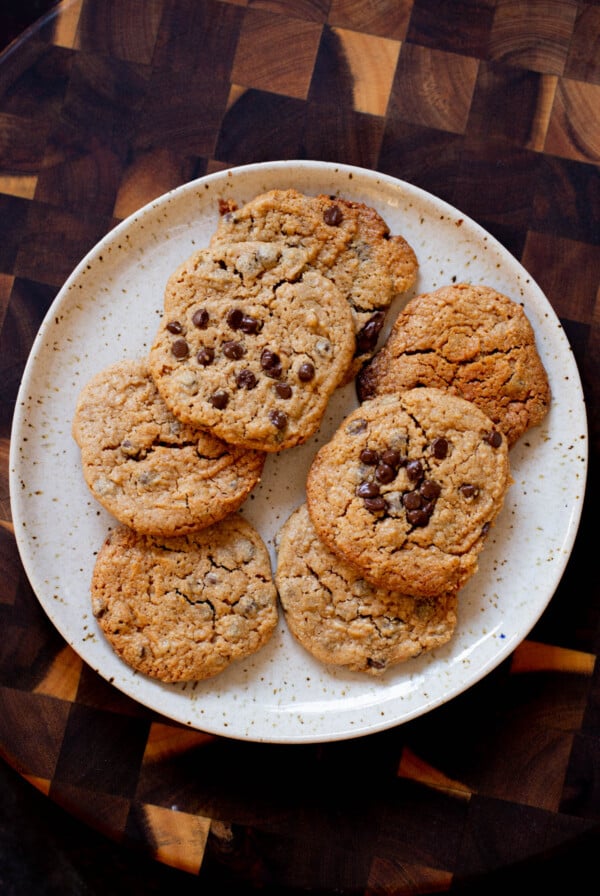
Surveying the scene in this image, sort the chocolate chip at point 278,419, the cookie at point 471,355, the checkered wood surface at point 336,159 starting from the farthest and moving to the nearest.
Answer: the checkered wood surface at point 336,159
the cookie at point 471,355
the chocolate chip at point 278,419

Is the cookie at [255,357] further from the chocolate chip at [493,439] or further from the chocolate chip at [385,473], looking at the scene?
the chocolate chip at [493,439]

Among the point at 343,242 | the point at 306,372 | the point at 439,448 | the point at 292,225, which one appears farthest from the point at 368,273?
the point at 439,448

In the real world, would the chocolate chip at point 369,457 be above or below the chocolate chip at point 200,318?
below

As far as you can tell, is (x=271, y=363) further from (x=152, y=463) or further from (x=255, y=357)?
(x=152, y=463)

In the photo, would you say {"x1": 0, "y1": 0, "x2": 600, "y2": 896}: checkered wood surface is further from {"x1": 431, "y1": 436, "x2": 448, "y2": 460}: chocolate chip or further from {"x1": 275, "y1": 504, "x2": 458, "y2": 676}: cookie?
{"x1": 431, "y1": 436, "x2": 448, "y2": 460}: chocolate chip

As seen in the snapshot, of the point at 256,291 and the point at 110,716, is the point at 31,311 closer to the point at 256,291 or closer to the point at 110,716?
the point at 256,291

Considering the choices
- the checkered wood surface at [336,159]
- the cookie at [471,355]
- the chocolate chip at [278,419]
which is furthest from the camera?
the checkered wood surface at [336,159]

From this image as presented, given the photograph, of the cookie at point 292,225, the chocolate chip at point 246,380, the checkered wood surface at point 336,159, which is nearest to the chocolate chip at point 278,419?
the chocolate chip at point 246,380
